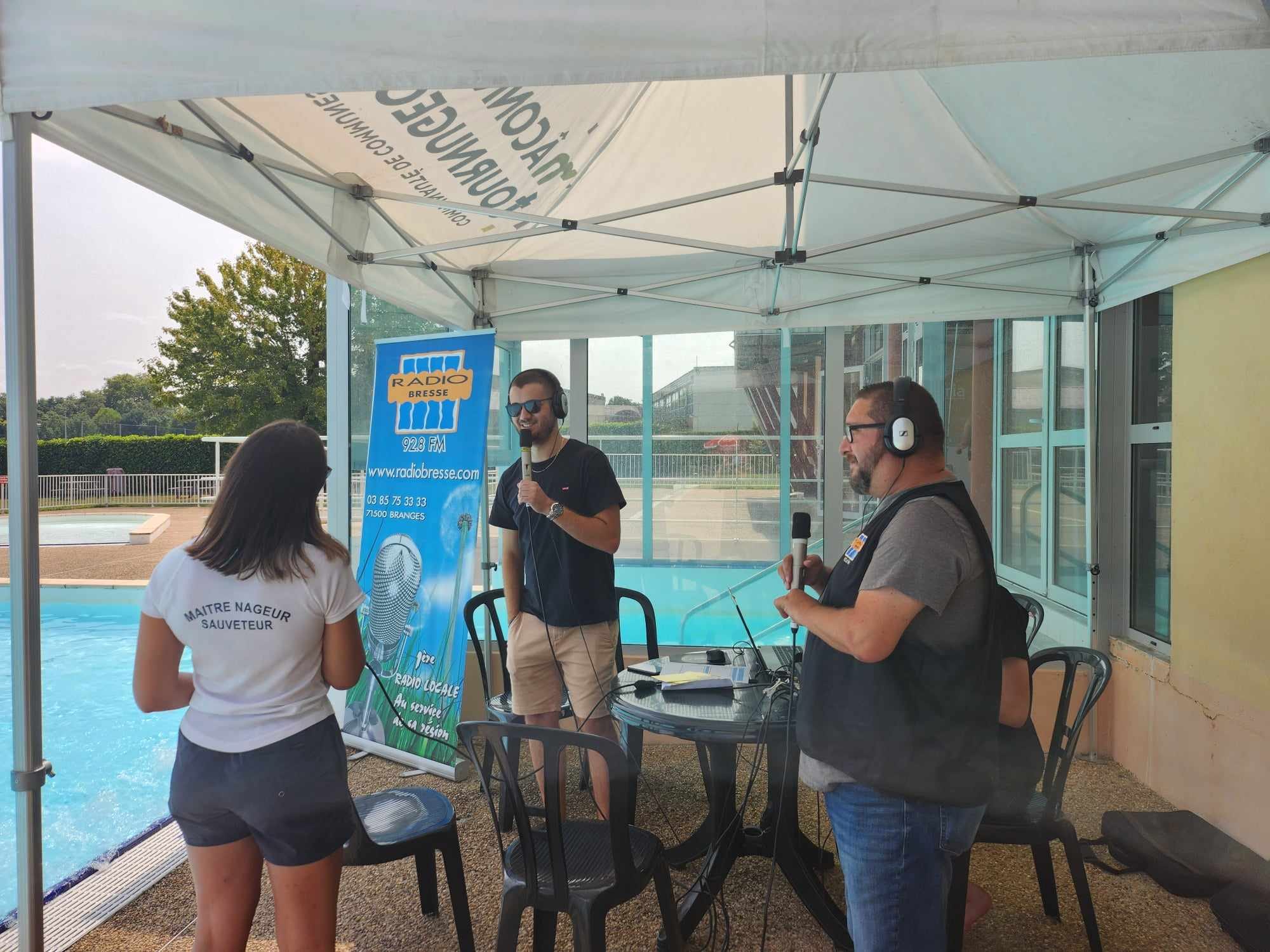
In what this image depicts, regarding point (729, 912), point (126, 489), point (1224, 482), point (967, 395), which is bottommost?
point (729, 912)

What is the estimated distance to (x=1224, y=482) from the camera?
3.18 metres

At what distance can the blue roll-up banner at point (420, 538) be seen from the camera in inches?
147

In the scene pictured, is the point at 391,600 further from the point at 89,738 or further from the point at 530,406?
the point at 89,738

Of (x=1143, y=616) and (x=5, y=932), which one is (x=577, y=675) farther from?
(x=1143, y=616)

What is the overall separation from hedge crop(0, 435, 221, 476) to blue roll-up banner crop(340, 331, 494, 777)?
1699 centimetres

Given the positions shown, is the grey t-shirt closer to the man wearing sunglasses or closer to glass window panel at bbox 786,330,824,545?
the man wearing sunglasses

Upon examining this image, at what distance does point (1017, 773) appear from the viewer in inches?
79.9

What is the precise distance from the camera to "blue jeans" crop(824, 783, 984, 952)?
1.52 metres

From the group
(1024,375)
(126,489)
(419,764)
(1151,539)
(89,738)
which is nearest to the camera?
(419,764)

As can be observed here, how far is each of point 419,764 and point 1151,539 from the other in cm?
372

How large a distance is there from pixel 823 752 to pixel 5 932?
277 centimetres

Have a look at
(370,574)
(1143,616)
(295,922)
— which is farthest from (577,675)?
(1143,616)

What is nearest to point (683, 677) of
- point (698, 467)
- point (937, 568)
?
point (937, 568)

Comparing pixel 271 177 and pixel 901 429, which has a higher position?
pixel 271 177
